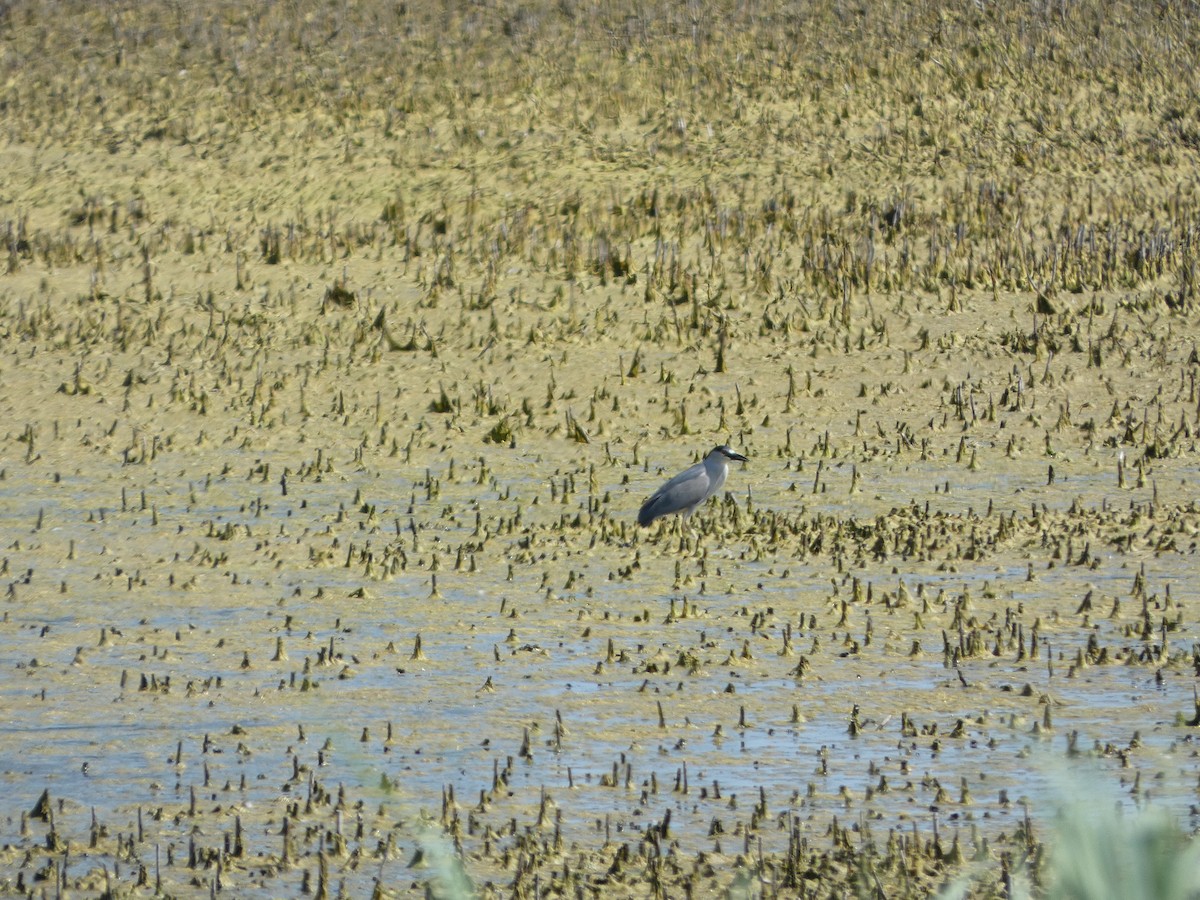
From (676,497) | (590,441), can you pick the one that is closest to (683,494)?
(676,497)

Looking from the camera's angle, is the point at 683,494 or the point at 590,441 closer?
the point at 683,494

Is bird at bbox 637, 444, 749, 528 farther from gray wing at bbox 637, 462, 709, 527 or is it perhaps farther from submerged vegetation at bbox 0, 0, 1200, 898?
submerged vegetation at bbox 0, 0, 1200, 898

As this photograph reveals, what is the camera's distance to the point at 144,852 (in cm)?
590

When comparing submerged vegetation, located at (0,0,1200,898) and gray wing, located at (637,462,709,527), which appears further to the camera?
gray wing, located at (637,462,709,527)

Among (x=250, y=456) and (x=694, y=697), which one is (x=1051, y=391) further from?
(x=694, y=697)

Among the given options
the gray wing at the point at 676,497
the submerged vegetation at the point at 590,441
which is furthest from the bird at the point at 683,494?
the submerged vegetation at the point at 590,441

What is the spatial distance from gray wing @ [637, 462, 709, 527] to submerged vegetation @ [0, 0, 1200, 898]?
228 millimetres

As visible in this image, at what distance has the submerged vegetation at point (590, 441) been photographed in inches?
249

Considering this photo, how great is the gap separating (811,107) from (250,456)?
1322 cm

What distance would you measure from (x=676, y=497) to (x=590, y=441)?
3459mm

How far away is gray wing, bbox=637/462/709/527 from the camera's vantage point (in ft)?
34.9

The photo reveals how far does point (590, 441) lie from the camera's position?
14.0m

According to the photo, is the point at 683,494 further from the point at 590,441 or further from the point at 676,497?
the point at 590,441

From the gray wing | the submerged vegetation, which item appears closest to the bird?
the gray wing
